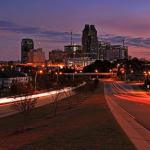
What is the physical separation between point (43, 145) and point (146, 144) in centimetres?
328

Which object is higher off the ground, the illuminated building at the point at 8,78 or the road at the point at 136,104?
the illuminated building at the point at 8,78

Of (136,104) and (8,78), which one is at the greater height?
(8,78)

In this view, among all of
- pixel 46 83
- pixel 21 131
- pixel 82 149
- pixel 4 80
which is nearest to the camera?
pixel 82 149

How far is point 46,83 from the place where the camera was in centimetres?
12025

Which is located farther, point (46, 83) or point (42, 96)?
point (46, 83)

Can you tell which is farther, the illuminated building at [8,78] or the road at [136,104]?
the illuminated building at [8,78]

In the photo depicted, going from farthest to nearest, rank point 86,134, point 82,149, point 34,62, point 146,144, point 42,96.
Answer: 1. point 34,62
2. point 42,96
3. point 86,134
4. point 146,144
5. point 82,149

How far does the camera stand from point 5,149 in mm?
15117

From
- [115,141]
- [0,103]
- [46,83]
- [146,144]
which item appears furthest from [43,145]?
[46,83]

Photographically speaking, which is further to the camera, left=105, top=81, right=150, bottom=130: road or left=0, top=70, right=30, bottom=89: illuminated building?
left=0, top=70, right=30, bottom=89: illuminated building

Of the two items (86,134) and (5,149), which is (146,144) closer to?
(86,134)

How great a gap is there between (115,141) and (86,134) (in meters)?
2.45

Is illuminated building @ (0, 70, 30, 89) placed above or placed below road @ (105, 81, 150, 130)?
above

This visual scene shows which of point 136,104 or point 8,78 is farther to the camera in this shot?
point 8,78
